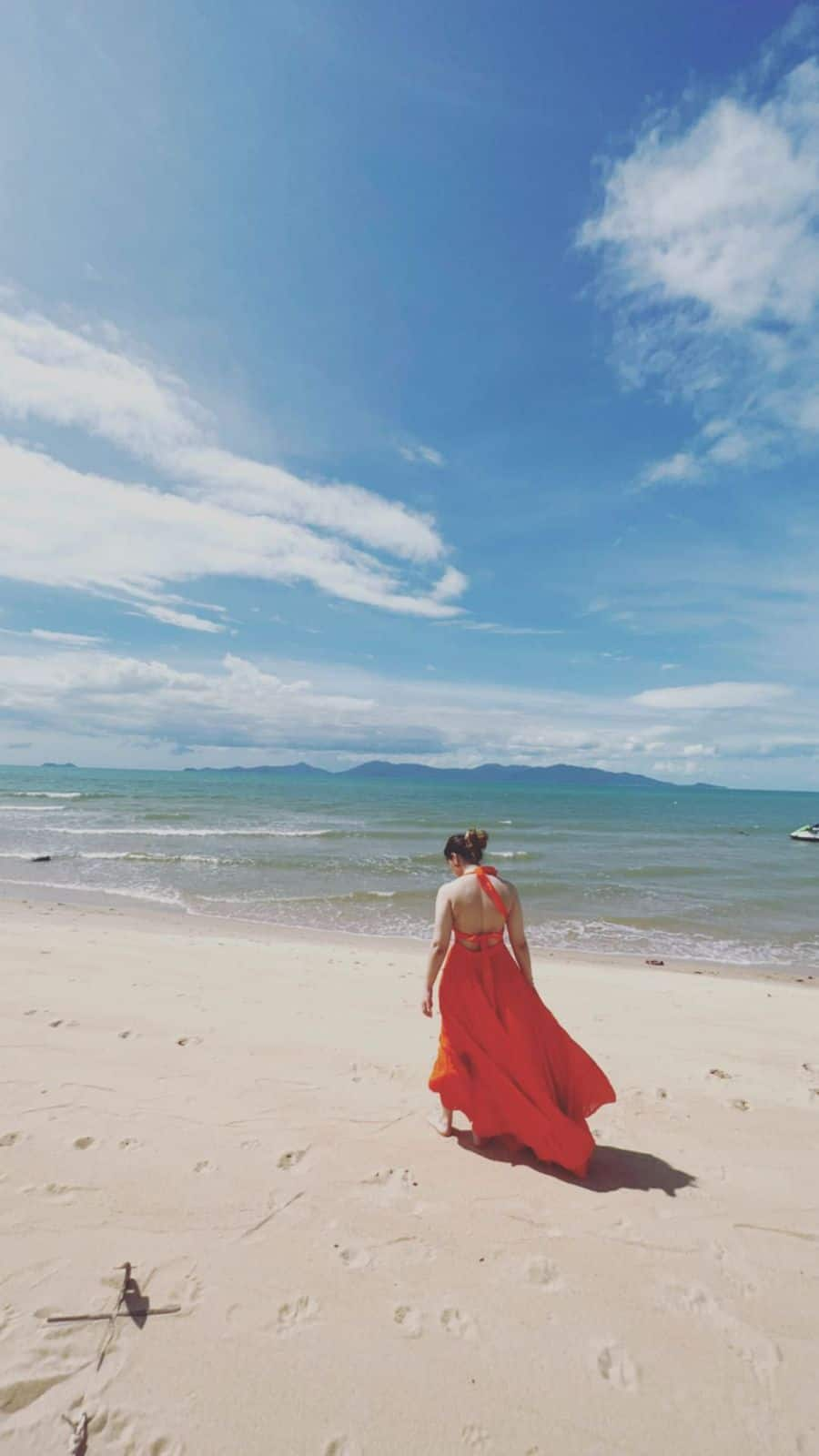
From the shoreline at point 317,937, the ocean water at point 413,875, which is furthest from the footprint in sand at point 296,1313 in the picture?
the ocean water at point 413,875

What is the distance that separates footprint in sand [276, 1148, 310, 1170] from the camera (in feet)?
13.0

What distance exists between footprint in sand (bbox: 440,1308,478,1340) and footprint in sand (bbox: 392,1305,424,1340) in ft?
0.34

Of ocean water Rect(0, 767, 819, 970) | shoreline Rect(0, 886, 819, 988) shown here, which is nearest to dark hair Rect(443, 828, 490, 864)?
shoreline Rect(0, 886, 819, 988)

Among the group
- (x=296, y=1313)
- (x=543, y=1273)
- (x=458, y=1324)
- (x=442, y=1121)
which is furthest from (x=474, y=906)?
(x=296, y=1313)

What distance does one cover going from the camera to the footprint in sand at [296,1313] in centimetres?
278

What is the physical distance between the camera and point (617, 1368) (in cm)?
266

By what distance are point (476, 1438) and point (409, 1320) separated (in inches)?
21.3

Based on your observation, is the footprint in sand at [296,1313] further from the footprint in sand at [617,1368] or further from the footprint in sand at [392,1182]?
the footprint in sand at [617,1368]

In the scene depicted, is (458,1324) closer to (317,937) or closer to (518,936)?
(518,936)

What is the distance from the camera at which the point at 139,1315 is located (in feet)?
9.08

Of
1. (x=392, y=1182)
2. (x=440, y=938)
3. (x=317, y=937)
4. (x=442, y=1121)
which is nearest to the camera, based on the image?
(x=392, y=1182)

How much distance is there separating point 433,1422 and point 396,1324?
1.39 ft

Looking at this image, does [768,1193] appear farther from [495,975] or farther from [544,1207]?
[495,975]

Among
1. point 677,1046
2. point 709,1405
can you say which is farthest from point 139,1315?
point 677,1046
